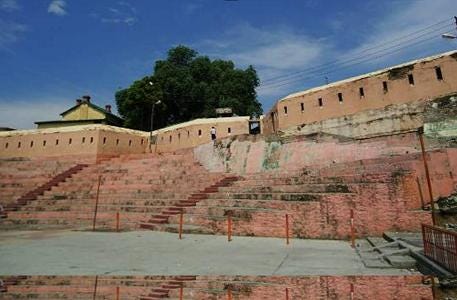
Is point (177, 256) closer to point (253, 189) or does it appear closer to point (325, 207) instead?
point (325, 207)

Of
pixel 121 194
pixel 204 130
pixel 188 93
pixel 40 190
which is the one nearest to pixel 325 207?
pixel 121 194

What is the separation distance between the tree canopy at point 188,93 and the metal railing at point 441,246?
26294 mm

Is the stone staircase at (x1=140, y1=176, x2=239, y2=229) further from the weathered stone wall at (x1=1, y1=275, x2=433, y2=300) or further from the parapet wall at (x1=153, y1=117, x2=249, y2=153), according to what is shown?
the parapet wall at (x1=153, y1=117, x2=249, y2=153)

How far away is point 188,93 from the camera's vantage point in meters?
33.7

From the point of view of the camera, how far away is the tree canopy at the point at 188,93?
3234 cm

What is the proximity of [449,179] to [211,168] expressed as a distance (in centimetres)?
1101

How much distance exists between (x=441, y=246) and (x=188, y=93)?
29.6 metres

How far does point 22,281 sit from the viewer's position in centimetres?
671

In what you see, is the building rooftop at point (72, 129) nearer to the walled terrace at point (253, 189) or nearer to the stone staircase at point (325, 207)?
the walled terrace at point (253, 189)

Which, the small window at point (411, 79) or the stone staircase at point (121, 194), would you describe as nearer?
the stone staircase at point (121, 194)

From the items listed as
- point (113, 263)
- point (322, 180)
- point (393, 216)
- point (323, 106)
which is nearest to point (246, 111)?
point (323, 106)

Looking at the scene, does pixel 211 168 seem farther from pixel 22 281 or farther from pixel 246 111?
pixel 246 111

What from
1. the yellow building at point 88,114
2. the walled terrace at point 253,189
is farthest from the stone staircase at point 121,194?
the yellow building at point 88,114

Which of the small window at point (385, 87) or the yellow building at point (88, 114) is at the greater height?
the yellow building at point (88, 114)
